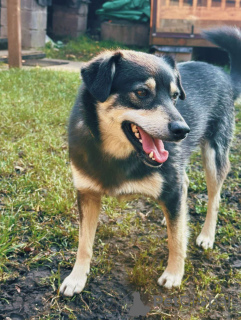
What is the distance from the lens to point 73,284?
2.22 m

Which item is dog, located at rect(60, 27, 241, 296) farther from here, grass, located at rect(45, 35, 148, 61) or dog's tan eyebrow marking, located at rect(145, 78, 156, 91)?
grass, located at rect(45, 35, 148, 61)

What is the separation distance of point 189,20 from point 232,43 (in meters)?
5.44

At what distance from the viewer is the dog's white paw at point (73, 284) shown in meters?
2.19

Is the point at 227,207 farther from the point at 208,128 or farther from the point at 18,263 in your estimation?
the point at 18,263

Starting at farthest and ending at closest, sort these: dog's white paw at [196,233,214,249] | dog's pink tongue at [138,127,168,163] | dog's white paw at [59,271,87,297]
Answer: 1. dog's white paw at [196,233,214,249]
2. dog's white paw at [59,271,87,297]
3. dog's pink tongue at [138,127,168,163]

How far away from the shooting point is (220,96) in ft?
9.78

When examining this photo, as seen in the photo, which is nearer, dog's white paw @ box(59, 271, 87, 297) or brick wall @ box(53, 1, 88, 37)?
dog's white paw @ box(59, 271, 87, 297)

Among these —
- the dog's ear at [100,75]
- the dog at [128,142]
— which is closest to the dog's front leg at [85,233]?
the dog at [128,142]

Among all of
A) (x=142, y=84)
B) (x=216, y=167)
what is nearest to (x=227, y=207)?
(x=216, y=167)

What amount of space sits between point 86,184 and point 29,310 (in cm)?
71

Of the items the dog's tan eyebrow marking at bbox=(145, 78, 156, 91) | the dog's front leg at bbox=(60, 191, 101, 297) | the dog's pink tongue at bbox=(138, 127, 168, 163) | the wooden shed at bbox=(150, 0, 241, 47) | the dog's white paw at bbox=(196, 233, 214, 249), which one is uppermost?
the wooden shed at bbox=(150, 0, 241, 47)

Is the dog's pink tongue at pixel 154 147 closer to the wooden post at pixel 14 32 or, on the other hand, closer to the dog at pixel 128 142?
the dog at pixel 128 142

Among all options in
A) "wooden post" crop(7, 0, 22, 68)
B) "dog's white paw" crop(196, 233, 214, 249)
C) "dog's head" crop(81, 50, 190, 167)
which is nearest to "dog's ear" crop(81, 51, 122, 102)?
"dog's head" crop(81, 50, 190, 167)

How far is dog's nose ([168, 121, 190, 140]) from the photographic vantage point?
6.37ft
